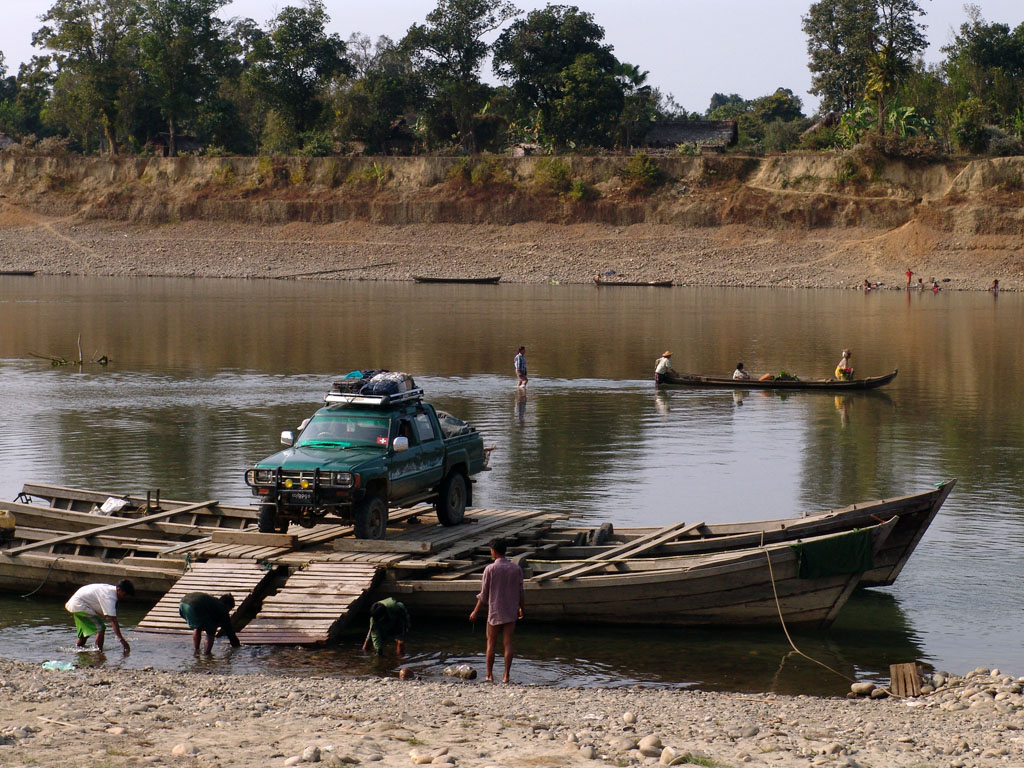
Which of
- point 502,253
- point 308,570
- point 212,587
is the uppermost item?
point 502,253

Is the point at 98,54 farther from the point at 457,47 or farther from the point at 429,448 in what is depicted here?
the point at 429,448

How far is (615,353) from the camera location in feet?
171

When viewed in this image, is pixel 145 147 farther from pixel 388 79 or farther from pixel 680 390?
pixel 680 390

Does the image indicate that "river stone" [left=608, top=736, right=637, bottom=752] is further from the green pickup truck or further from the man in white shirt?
the man in white shirt

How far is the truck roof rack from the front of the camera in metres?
18.4

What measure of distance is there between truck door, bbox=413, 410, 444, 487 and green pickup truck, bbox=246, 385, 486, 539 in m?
0.01

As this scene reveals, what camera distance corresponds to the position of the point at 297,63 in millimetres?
118625

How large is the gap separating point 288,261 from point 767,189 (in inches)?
1620

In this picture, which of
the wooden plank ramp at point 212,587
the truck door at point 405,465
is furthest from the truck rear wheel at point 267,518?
the truck door at point 405,465

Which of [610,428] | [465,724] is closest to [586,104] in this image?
[610,428]

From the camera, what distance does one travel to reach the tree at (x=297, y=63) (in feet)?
387

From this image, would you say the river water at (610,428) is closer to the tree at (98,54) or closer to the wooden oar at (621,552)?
the wooden oar at (621,552)

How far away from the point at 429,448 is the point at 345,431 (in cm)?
130

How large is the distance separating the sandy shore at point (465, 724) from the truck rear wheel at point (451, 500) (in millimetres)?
4991
